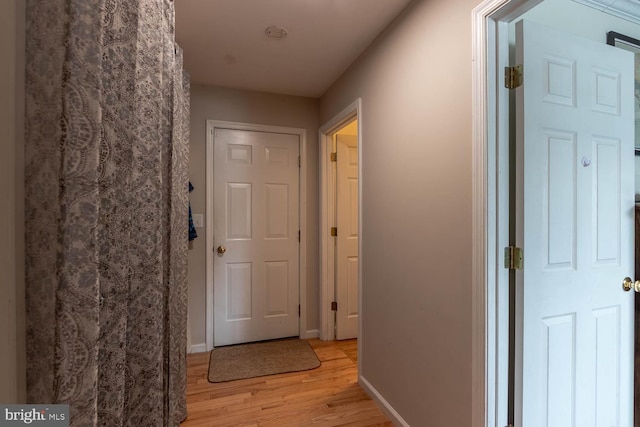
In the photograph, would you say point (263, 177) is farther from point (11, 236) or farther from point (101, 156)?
point (11, 236)

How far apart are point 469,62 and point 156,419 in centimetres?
183

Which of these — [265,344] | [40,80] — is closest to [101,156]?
[40,80]

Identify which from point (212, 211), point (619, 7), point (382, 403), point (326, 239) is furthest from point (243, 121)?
point (619, 7)

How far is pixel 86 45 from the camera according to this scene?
649mm

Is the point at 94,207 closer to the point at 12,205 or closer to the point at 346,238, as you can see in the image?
the point at 12,205

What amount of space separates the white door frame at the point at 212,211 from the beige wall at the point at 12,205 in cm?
202

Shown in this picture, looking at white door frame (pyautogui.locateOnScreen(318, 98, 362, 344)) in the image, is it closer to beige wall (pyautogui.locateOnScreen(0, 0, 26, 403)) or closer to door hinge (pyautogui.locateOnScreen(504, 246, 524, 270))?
door hinge (pyautogui.locateOnScreen(504, 246, 524, 270))

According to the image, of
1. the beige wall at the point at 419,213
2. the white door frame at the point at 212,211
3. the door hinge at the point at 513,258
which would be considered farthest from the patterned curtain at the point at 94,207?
the white door frame at the point at 212,211

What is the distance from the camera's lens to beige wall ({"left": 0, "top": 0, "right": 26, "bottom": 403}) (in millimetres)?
564

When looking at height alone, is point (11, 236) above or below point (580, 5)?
below

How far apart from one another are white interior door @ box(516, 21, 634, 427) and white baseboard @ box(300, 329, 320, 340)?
2.00 metres

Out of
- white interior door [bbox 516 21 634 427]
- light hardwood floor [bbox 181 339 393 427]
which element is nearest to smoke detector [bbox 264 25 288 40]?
white interior door [bbox 516 21 634 427]

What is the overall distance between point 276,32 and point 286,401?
2405 millimetres

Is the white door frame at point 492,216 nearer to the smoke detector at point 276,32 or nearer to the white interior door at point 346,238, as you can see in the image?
the smoke detector at point 276,32
